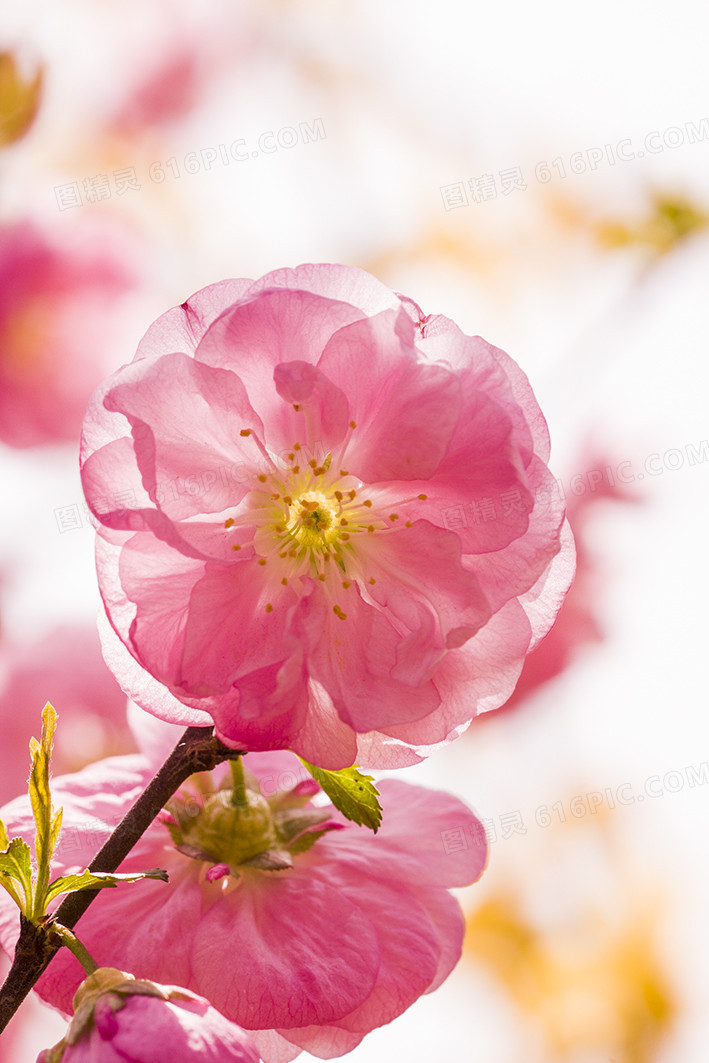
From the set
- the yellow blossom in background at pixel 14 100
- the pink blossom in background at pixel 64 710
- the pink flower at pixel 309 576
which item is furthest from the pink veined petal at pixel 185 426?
the yellow blossom in background at pixel 14 100

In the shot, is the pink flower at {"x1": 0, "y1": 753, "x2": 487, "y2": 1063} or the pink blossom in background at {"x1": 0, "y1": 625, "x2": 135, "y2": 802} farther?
the pink blossom in background at {"x1": 0, "y1": 625, "x2": 135, "y2": 802}

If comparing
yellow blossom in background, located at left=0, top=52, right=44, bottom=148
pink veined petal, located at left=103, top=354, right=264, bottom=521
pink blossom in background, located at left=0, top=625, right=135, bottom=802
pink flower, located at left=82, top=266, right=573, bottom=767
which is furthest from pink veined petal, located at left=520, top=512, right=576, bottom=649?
yellow blossom in background, located at left=0, top=52, right=44, bottom=148

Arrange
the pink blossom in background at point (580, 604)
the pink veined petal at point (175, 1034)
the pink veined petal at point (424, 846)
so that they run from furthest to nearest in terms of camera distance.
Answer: the pink blossom in background at point (580, 604) < the pink veined petal at point (424, 846) < the pink veined petal at point (175, 1034)

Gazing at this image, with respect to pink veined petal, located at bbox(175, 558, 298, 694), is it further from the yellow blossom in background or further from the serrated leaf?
the yellow blossom in background

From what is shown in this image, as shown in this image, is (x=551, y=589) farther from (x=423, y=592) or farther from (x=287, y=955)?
(x=287, y=955)

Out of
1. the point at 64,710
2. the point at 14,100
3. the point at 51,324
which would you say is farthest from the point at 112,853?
the point at 14,100

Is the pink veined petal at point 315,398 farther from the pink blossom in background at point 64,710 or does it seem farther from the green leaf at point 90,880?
the pink blossom in background at point 64,710

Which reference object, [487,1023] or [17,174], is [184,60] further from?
[487,1023]
